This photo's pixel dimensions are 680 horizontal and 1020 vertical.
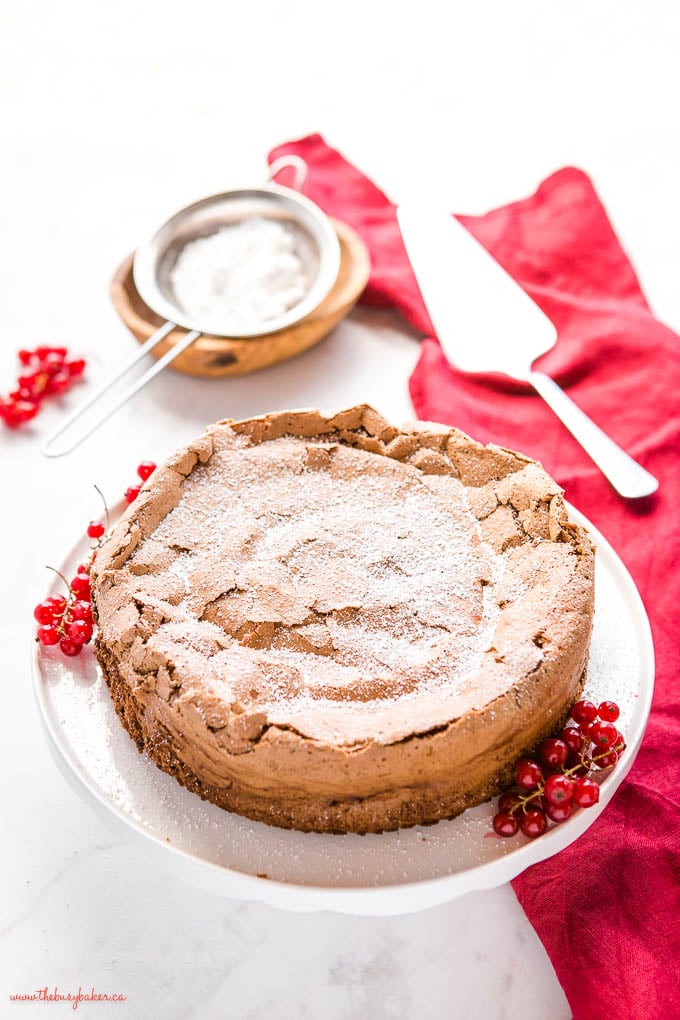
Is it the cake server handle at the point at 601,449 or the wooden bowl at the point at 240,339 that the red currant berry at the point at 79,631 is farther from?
the cake server handle at the point at 601,449

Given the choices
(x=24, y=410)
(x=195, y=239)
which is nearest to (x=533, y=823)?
(x=24, y=410)

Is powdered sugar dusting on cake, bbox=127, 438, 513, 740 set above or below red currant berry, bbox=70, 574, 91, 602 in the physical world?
below

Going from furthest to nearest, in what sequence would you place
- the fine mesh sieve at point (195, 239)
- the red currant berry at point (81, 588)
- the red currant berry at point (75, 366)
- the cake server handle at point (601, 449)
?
the red currant berry at point (75, 366) < the fine mesh sieve at point (195, 239) < the cake server handle at point (601, 449) < the red currant berry at point (81, 588)

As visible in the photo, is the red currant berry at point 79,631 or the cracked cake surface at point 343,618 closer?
the cracked cake surface at point 343,618

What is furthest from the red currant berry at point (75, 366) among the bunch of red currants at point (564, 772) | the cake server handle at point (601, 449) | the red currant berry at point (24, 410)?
the bunch of red currants at point (564, 772)

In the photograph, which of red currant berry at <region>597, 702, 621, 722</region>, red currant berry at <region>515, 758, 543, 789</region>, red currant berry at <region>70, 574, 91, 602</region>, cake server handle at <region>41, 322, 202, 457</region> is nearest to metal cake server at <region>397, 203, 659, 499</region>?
cake server handle at <region>41, 322, 202, 457</region>

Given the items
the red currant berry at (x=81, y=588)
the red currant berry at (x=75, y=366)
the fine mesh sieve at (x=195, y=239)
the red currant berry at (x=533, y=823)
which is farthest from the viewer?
the red currant berry at (x=75, y=366)

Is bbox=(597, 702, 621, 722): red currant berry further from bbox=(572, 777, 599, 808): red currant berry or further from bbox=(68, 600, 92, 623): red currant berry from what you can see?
bbox=(68, 600, 92, 623): red currant berry

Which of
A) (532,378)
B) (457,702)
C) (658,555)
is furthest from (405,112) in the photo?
(457,702)
